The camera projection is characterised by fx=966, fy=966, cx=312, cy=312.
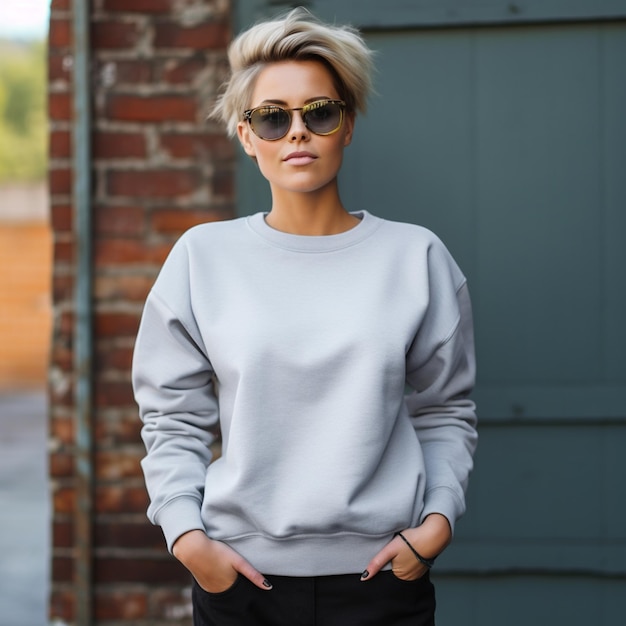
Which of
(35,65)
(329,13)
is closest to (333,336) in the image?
(329,13)

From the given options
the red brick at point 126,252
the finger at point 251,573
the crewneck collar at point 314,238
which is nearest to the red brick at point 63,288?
the red brick at point 126,252

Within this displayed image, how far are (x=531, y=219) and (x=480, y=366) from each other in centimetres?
42

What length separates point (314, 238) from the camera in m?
1.80

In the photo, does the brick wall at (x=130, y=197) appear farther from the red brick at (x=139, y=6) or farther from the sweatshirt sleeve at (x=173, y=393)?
the sweatshirt sleeve at (x=173, y=393)

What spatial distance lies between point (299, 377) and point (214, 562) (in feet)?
1.17

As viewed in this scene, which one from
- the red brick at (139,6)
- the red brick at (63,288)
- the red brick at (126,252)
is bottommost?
the red brick at (63,288)

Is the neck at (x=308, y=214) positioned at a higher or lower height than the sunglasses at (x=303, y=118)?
lower

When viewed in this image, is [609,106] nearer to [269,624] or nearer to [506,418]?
[506,418]

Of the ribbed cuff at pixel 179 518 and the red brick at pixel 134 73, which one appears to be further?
the red brick at pixel 134 73


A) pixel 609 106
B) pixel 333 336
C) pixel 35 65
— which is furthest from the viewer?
pixel 35 65

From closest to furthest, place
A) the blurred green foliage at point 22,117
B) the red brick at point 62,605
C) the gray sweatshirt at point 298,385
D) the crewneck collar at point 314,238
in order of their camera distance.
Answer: the gray sweatshirt at point 298,385
the crewneck collar at point 314,238
the red brick at point 62,605
the blurred green foliage at point 22,117

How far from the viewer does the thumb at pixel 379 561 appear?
170 centimetres

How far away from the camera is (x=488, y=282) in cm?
259

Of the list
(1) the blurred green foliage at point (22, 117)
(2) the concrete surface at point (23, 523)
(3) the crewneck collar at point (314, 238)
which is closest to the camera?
(3) the crewneck collar at point (314, 238)
